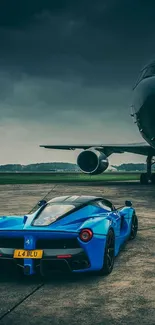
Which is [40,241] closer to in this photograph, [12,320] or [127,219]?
[12,320]

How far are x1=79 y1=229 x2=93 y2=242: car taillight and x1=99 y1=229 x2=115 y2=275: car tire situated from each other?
0.36 meters

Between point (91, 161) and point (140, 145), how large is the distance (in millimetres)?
3738

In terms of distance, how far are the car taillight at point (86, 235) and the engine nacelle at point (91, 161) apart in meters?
19.3

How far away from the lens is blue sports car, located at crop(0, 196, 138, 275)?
15.5 feet

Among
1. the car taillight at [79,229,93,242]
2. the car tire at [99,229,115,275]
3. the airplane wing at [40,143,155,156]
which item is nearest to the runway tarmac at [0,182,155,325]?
the car tire at [99,229,115,275]

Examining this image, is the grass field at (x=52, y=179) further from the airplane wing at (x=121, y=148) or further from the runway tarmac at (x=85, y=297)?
the runway tarmac at (x=85, y=297)

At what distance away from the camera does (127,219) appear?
275 inches

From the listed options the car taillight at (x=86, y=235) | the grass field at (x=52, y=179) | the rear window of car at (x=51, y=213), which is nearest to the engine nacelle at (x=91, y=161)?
the grass field at (x=52, y=179)

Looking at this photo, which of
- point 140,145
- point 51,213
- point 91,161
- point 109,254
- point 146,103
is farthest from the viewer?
point 140,145

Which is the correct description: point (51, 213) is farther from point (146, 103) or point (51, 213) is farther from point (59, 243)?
point (146, 103)

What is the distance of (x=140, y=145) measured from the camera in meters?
25.6

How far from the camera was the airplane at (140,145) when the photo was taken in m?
17.2

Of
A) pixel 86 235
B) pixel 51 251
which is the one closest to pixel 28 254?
pixel 51 251

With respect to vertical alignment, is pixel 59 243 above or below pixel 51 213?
below
